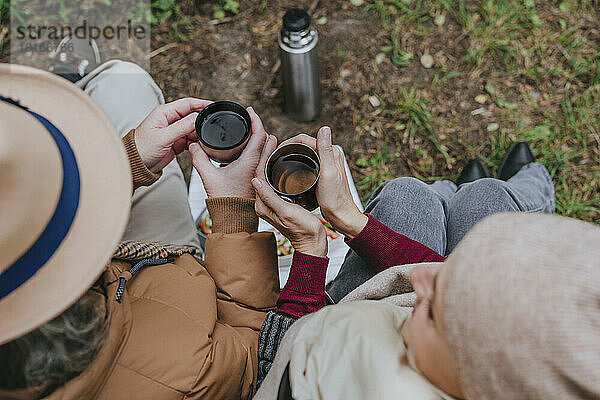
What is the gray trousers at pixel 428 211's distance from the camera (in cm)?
193

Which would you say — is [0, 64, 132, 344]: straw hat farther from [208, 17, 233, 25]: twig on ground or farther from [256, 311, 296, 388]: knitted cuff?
[208, 17, 233, 25]: twig on ground

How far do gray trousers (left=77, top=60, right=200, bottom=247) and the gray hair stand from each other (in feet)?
2.53

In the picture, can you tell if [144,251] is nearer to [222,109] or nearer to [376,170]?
[222,109]

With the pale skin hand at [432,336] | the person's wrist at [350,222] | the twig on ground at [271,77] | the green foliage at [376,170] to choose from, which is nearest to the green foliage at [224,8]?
the twig on ground at [271,77]

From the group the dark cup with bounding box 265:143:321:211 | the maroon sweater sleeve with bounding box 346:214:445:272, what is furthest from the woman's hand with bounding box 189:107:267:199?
the maroon sweater sleeve with bounding box 346:214:445:272

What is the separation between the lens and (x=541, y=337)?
85 cm

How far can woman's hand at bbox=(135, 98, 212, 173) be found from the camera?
1.72m

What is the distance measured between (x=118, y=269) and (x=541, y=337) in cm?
120

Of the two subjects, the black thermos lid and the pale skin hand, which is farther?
the black thermos lid

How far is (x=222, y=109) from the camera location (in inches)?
65.7

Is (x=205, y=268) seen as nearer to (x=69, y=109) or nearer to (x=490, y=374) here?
(x=69, y=109)

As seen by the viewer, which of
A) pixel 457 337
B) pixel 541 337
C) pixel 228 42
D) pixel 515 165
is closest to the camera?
pixel 541 337

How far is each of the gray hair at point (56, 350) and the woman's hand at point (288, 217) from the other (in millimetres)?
620

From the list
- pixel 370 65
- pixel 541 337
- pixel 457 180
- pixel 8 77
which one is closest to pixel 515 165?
pixel 457 180
